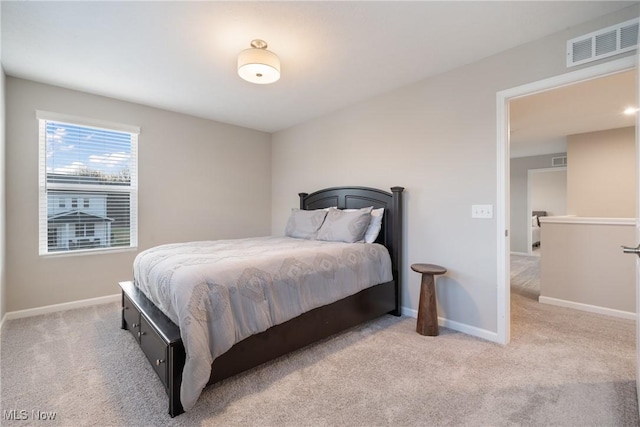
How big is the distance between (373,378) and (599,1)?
2.83m

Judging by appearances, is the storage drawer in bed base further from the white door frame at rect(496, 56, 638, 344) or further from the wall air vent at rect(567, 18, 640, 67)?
the wall air vent at rect(567, 18, 640, 67)

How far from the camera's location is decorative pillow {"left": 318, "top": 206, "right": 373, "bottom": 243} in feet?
A: 9.78

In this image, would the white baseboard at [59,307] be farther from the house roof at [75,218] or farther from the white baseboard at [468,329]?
the white baseboard at [468,329]

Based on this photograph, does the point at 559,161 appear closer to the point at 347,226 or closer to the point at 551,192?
the point at 551,192

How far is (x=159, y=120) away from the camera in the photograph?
3754 millimetres

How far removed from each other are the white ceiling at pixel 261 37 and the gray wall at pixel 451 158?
0.49 feet

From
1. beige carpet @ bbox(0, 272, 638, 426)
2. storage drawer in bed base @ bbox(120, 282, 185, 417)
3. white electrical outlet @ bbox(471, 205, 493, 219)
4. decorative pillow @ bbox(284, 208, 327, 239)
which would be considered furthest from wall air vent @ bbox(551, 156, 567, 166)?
storage drawer in bed base @ bbox(120, 282, 185, 417)

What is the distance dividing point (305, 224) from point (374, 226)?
2.80 ft

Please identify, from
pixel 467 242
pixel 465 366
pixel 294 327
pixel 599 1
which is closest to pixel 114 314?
pixel 294 327

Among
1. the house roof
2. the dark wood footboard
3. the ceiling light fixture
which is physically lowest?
the dark wood footboard

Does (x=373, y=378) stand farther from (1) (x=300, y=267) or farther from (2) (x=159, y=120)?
(2) (x=159, y=120)

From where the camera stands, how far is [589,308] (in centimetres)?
317

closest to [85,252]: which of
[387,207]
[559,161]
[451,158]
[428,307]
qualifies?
[387,207]

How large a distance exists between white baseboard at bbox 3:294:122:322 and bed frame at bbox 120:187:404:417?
3.47ft
